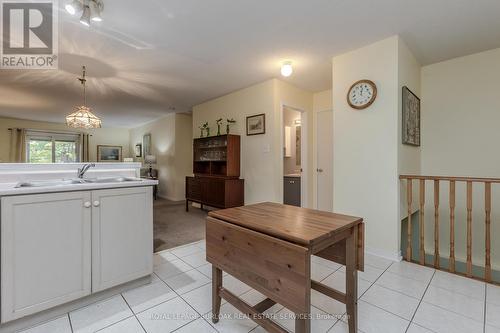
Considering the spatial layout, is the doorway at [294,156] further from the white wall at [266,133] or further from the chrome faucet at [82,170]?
the chrome faucet at [82,170]

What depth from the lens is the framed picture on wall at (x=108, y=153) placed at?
8406mm

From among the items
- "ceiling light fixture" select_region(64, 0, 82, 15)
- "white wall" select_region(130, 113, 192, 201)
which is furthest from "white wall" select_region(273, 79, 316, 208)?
"white wall" select_region(130, 113, 192, 201)

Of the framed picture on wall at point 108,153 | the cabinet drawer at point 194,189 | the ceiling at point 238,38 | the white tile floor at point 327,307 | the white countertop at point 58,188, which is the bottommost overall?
the white tile floor at point 327,307

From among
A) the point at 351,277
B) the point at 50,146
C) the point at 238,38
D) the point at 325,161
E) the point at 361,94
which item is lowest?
the point at 351,277

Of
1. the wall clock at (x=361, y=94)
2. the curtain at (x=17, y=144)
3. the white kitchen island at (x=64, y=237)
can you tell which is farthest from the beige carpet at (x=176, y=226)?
the curtain at (x=17, y=144)

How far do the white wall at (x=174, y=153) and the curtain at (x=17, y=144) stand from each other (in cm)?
412

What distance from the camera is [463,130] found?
2936 millimetres

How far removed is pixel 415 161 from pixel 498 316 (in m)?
1.89

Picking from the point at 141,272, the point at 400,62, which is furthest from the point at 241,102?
the point at 141,272

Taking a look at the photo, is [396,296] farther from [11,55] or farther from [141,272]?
[11,55]

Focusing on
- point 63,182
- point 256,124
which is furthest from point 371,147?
point 63,182

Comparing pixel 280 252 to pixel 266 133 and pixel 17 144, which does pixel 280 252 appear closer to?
pixel 266 133

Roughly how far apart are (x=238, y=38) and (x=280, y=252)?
7.63 feet

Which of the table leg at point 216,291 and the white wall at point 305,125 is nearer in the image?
the table leg at point 216,291
